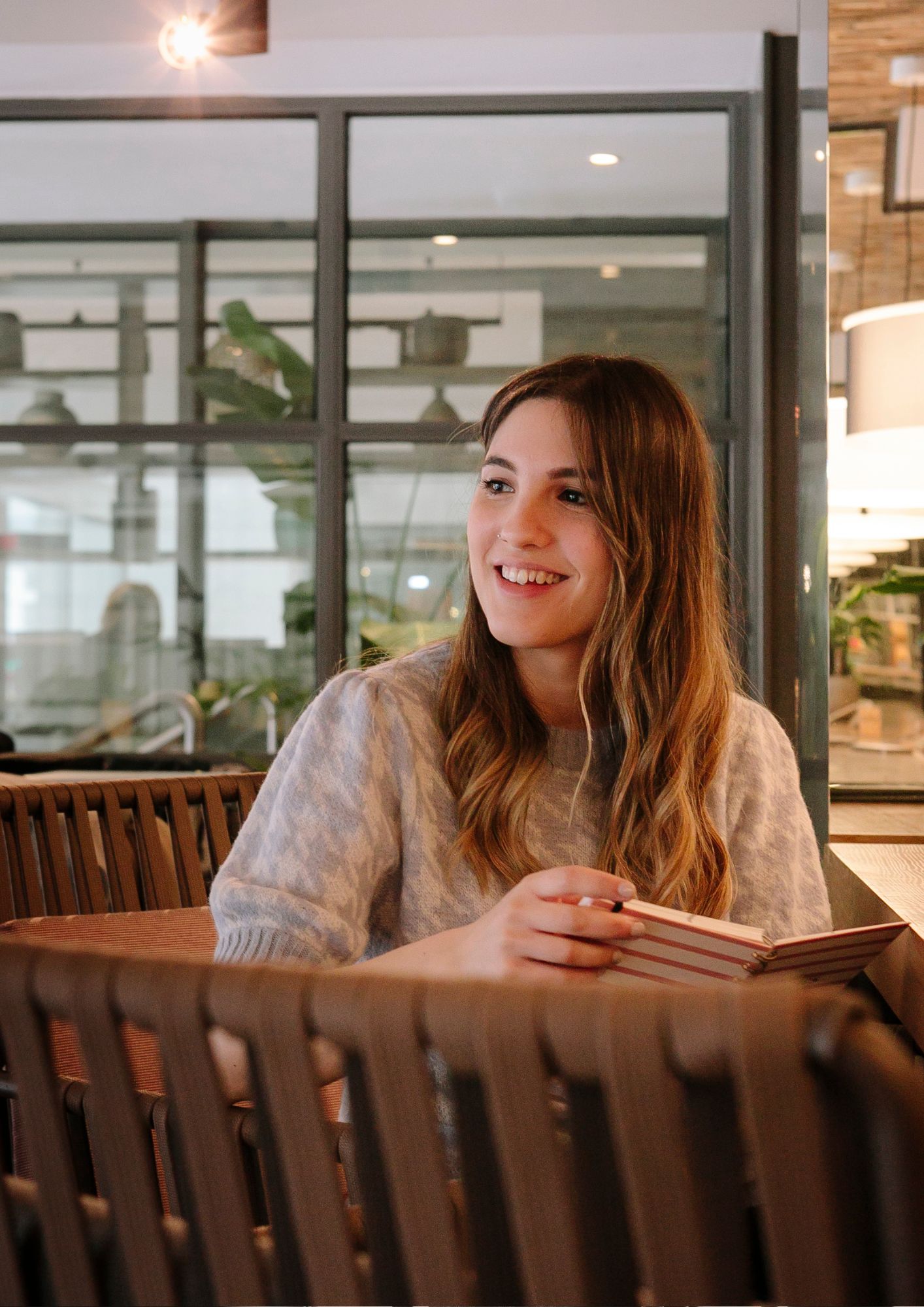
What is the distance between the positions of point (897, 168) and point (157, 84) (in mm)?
2739


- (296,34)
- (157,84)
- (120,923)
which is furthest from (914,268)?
(157,84)

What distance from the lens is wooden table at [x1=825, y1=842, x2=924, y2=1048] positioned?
3.94 feet

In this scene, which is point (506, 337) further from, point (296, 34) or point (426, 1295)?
point (426, 1295)

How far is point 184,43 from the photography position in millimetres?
3154

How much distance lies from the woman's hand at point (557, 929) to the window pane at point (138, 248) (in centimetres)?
359

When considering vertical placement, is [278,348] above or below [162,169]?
below

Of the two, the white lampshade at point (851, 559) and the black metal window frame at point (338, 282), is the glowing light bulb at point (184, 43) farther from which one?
the white lampshade at point (851, 559)

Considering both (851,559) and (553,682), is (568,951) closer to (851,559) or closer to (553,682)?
(553,682)

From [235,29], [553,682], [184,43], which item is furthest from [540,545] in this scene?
[184,43]

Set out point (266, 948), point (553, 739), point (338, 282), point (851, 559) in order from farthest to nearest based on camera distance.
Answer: point (338, 282) < point (851, 559) < point (553, 739) < point (266, 948)

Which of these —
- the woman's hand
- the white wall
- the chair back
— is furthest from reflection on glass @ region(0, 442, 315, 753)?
the woman's hand

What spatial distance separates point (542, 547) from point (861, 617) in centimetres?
120

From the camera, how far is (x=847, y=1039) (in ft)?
1.49

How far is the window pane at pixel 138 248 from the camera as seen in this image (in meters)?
4.31
